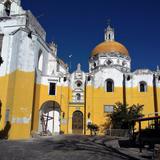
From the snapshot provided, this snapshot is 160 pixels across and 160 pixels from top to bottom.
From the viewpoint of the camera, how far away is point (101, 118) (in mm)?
33812

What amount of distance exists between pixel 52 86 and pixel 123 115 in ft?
32.3

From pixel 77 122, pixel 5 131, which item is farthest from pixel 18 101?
pixel 77 122

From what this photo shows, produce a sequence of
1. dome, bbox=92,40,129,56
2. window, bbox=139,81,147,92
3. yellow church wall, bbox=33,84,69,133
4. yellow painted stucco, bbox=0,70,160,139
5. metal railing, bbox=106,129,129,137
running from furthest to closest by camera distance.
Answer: dome, bbox=92,40,129,56
window, bbox=139,81,147,92
yellow church wall, bbox=33,84,69,133
yellow painted stucco, bbox=0,70,160,139
metal railing, bbox=106,129,129,137

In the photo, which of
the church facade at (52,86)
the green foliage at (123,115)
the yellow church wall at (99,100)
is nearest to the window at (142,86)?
the church facade at (52,86)

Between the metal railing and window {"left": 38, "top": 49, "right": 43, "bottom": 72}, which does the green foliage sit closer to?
the metal railing

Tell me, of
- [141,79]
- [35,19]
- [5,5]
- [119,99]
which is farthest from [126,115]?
[5,5]

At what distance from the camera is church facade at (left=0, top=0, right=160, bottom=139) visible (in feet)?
99.7

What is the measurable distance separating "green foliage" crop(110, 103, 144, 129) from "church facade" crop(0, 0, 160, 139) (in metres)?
1.83

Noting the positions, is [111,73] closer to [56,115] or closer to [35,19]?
[56,115]

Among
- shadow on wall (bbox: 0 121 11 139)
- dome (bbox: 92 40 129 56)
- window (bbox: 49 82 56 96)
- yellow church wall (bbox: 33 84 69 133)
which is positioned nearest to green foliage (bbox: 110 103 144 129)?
yellow church wall (bbox: 33 84 69 133)

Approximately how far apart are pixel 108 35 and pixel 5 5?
24.6 meters

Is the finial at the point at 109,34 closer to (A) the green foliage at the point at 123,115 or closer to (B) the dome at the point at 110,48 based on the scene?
(B) the dome at the point at 110,48

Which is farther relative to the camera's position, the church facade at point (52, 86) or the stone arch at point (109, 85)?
the stone arch at point (109, 85)

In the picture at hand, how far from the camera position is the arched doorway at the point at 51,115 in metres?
33.6
